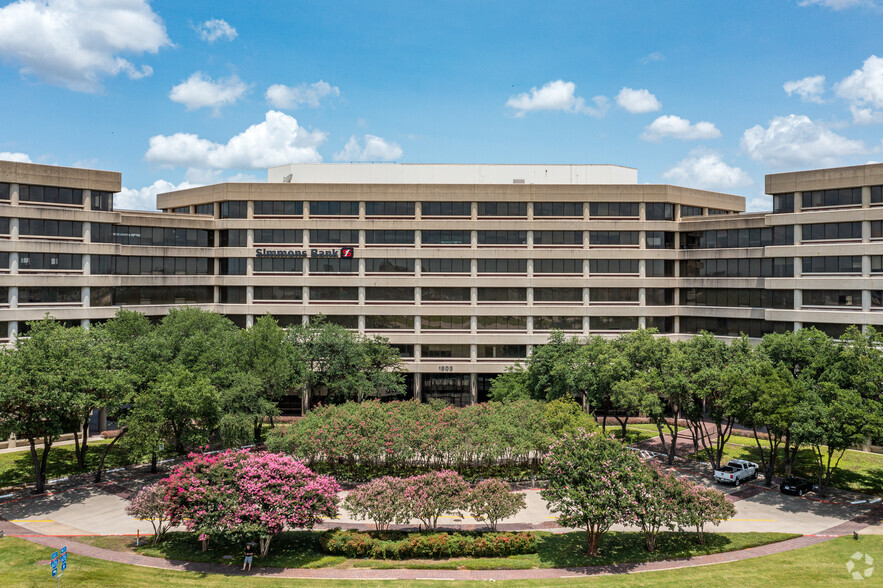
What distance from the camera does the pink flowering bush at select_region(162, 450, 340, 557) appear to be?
109 feet

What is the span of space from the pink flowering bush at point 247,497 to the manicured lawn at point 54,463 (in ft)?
60.9

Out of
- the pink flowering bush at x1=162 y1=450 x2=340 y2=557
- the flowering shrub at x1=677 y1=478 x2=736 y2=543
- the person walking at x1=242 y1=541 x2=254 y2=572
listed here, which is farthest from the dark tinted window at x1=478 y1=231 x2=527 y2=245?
the person walking at x1=242 y1=541 x2=254 y2=572

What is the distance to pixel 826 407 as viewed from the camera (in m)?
41.8

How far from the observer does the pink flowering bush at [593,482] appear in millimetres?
33844

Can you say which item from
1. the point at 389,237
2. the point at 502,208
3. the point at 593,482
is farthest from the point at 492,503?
the point at 502,208

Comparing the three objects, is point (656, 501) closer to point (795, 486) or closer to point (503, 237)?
point (795, 486)

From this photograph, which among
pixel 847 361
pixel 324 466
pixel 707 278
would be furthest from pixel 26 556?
pixel 707 278

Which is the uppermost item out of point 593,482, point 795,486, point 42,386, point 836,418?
point 42,386

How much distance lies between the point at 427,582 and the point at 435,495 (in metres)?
5.94

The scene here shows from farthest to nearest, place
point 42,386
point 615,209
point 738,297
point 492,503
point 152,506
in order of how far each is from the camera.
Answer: point 615,209
point 738,297
point 42,386
point 492,503
point 152,506

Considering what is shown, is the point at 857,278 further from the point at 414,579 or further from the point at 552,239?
the point at 414,579

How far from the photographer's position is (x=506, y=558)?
1361 inches

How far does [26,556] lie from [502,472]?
1249 inches

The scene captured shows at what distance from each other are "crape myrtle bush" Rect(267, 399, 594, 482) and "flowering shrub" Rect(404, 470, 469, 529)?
255 inches
